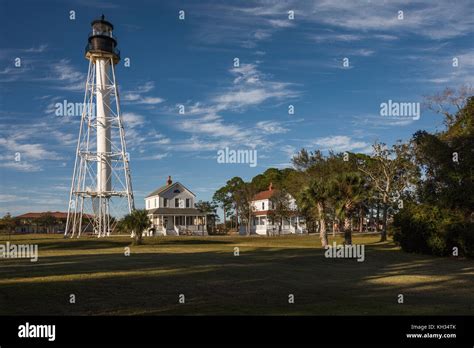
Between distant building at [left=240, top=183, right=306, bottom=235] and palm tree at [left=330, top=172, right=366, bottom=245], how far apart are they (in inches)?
1499

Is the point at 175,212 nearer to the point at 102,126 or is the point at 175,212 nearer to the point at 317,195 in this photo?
the point at 102,126

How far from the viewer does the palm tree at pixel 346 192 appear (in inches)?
1532

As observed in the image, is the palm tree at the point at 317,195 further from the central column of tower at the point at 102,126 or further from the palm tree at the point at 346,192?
the central column of tower at the point at 102,126

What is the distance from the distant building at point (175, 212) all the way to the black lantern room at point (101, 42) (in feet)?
74.7

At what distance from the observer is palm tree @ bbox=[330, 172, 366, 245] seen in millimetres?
38906

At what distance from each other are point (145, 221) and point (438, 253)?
2479 cm

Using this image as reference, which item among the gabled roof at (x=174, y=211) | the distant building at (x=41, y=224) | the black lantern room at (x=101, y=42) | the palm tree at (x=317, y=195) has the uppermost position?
the black lantern room at (x=101, y=42)

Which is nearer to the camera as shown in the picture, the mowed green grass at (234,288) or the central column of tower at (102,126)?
the mowed green grass at (234,288)

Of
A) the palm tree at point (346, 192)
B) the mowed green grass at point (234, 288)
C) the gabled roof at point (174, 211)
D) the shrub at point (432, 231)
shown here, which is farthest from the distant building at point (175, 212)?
the mowed green grass at point (234, 288)

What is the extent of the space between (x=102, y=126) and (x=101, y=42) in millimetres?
10103
